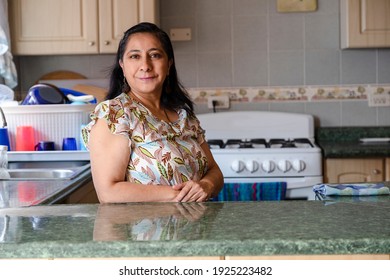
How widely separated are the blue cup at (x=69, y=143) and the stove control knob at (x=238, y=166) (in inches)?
33.6

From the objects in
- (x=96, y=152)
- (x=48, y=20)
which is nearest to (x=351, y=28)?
(x=48, y=20)

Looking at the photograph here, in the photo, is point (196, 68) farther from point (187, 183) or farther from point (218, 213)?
point (218, 213)

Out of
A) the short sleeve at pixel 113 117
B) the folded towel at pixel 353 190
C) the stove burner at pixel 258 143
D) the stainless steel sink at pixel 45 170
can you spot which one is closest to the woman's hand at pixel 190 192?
the short sleeve at pixel 113 117

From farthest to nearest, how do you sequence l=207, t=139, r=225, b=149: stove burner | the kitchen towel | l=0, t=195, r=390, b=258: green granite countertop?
1. l=207, t=139, r=225, b=149: stove burner
2. the kitchen towel
3. l=0, t=195, r=390, b=258: green granite countertop

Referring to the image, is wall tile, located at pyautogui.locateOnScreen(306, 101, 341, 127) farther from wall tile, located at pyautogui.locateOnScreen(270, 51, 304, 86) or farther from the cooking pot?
the cooking pot

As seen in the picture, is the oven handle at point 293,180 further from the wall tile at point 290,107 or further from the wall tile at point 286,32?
the wall tile at point 286,32

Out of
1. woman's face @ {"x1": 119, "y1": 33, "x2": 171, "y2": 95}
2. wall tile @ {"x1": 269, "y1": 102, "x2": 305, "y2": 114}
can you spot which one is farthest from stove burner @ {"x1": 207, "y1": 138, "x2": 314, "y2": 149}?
woman's face @ {"x1": 119, "y1": 33, "x2": 171, "y2": 95}

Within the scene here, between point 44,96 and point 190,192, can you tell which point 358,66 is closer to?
point 44,96

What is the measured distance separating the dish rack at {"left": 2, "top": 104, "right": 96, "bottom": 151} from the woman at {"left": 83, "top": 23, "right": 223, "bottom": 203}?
95 centimetres

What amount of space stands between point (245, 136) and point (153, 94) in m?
1.92

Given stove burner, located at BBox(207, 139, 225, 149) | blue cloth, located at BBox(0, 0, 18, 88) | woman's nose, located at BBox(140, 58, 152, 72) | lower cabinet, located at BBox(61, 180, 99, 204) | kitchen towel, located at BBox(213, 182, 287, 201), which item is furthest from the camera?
stove burner, located at BBox(207, 139, 225, 149)

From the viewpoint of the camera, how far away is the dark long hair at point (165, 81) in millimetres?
1938

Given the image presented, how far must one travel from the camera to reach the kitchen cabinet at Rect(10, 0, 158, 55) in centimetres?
361

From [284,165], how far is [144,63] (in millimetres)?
1552
